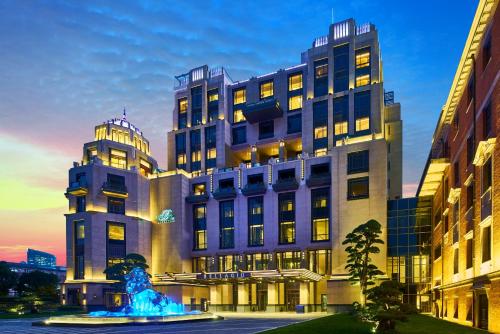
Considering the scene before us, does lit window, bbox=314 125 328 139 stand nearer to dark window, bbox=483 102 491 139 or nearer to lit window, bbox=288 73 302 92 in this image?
lit window, bbox=288 73 302 92

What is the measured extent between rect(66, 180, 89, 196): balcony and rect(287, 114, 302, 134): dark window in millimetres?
38753

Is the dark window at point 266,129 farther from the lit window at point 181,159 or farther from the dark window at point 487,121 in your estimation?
the dark window at point 487,121

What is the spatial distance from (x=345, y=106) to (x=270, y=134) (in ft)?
53.1

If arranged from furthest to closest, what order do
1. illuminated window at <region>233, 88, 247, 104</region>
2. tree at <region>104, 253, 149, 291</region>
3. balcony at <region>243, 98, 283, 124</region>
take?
illuminated window at <region>233, 88, 247, 104</region>
balcony at <region>243, 98, 283, 124</region>
tree at <region>104, 253, 149, 291</region>

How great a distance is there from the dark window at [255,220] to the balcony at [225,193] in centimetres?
325

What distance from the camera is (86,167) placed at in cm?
7594

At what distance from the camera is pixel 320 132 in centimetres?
7325

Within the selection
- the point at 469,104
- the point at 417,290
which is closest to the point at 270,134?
the point at 417,290

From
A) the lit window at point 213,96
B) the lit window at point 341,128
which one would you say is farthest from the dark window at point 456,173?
the lit window at point 213,96

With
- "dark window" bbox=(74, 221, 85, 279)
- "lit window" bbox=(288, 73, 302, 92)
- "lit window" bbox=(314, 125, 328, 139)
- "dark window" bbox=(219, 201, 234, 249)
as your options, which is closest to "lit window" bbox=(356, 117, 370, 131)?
"lit window" bbox=(314, 125, 328, 139)

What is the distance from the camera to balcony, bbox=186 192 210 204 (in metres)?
76.1

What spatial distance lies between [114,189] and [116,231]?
7746 mm

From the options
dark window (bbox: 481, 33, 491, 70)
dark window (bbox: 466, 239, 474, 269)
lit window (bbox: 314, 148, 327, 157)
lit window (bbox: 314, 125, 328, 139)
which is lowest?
dark window (bbox: 466, 239, 474, 269)

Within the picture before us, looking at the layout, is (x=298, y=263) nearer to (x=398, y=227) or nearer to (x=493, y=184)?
(x=398, y=227)
